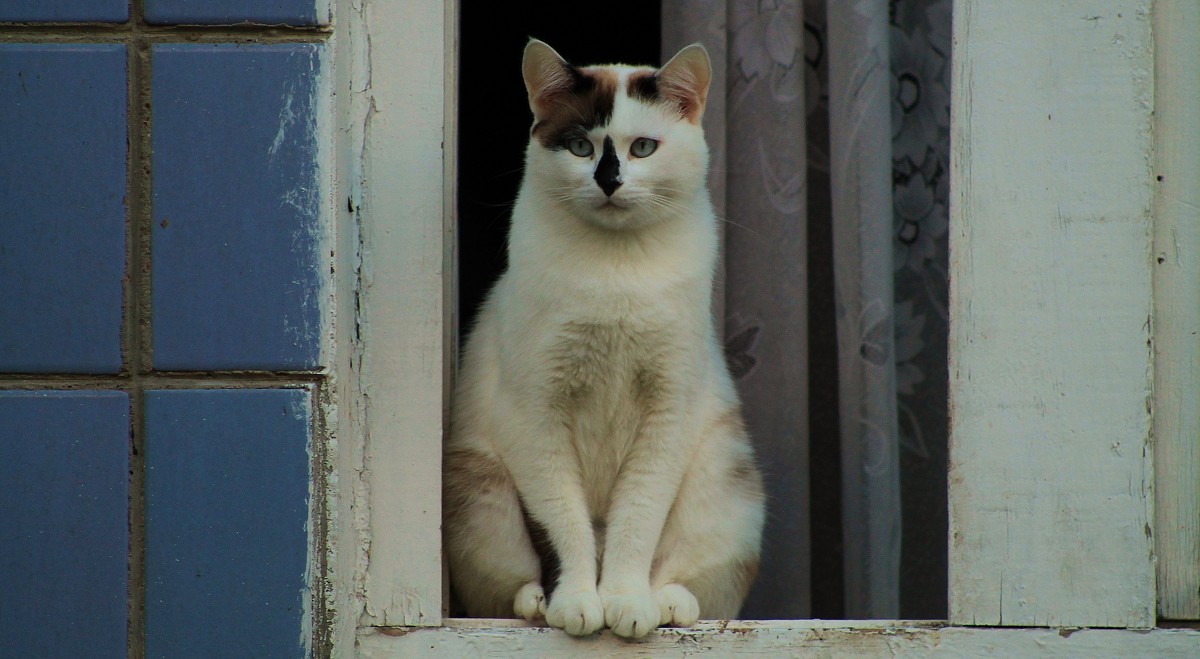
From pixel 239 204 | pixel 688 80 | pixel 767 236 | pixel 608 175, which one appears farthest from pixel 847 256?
pixel 239 204

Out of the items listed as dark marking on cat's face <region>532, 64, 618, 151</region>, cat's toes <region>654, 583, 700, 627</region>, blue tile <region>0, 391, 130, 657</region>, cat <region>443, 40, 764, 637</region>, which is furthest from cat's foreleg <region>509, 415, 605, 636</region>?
blue tile <region>0, 391, 130, 657</region>

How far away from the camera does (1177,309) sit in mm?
1484

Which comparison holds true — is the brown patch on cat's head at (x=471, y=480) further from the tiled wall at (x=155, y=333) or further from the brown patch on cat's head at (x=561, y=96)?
the brown patch on cat's head at (x=561, y=96)

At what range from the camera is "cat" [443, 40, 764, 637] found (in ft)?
5.24

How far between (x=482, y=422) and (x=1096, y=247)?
36.2 inches

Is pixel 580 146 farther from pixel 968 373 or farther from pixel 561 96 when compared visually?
pixel 968 373

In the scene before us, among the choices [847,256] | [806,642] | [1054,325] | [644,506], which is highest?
[847,256]

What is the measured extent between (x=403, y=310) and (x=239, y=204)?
25 cm

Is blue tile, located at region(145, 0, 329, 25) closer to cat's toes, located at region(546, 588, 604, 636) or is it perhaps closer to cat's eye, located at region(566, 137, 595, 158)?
cat's eye, located at region(566, 137, 595, 158)

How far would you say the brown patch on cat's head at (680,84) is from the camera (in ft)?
5.49

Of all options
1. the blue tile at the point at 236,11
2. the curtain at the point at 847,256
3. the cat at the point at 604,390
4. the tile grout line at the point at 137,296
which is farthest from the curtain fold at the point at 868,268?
the tile grout line at the point at 137,296

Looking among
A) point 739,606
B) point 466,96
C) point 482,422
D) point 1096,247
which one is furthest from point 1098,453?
point 466,96

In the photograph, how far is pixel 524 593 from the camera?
5.22 ft

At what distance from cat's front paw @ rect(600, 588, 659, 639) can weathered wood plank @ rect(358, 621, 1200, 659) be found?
0.02m
